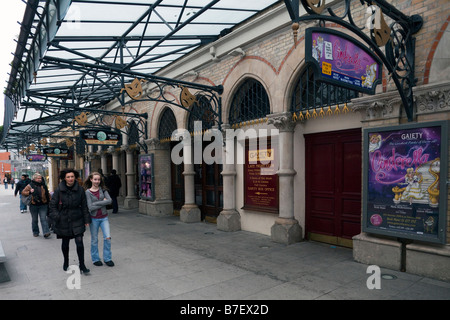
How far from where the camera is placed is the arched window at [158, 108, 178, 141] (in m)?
11.4

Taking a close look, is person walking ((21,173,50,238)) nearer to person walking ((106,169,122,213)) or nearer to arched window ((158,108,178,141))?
arched window ((158,108,178,141))

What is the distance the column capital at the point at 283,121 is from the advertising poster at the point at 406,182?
1906mm

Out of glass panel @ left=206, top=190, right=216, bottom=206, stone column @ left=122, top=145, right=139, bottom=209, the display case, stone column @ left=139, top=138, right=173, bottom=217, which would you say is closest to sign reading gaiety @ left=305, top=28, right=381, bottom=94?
glass panel @ left=206, top=190, right=216, bottom=206

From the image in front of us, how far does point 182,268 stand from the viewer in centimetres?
545

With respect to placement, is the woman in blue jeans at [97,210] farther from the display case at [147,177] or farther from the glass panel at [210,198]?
the display case at [147,177]

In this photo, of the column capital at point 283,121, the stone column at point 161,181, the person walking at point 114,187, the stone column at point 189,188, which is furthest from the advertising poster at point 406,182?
the person walking at point 114,187

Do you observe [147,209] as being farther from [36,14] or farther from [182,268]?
[36,14]

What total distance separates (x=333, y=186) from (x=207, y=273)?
3.27 meters

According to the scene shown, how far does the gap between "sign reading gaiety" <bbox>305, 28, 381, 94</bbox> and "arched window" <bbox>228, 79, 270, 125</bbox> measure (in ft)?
10.6

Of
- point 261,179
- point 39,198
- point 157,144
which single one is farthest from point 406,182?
point 157,144

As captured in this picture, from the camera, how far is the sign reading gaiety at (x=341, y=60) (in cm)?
379

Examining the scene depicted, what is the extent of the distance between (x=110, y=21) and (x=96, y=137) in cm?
600

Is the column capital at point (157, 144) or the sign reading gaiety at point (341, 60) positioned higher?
the sign reading gaiety at point (341, 60)

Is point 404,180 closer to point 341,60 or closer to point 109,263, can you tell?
point 341,60
